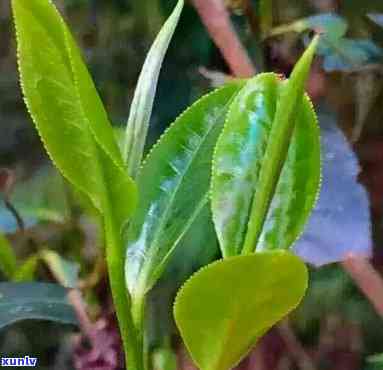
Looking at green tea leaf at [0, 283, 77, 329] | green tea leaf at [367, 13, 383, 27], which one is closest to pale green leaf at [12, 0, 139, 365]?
green tea leaf at [0, 283, 77, 329]

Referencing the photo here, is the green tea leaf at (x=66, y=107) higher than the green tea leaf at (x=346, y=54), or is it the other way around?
the green tea leaf at (x=66, y=107)

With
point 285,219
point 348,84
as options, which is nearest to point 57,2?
point 348,84

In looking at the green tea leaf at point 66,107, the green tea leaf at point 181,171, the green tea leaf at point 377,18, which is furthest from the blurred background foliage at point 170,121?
the green tea leaf at point 66,107

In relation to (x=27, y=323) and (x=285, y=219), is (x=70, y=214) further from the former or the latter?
(x=285, y=219)

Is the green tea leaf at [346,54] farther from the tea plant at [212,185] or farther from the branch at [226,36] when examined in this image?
the tea plant at [212,185]

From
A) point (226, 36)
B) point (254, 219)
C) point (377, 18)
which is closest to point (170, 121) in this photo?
point (226, 36)

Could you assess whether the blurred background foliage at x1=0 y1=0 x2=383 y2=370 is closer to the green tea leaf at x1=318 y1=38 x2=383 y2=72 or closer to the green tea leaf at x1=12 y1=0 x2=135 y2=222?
the green tea leaf at x1=318 y1=38 x2=383 y2=72
